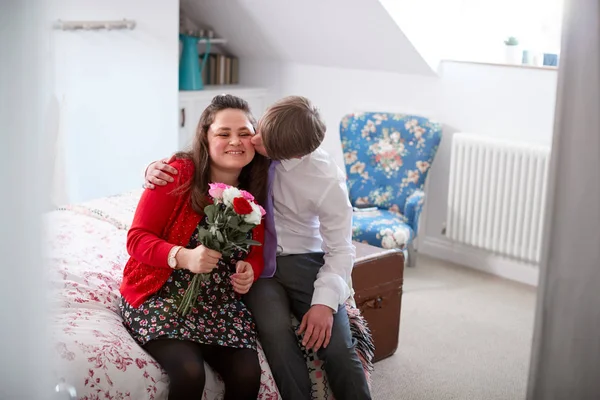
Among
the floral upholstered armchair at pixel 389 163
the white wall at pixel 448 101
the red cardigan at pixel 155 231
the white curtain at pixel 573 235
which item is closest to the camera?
the white curtain at pixel 573 235

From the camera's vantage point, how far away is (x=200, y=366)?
5.78 ft

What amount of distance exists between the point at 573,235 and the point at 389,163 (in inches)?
114

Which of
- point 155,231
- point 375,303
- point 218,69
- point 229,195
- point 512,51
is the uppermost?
point 512,51

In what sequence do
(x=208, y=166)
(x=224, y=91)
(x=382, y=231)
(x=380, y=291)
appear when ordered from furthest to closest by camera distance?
(x=224, y=91) < (x=382, y=231) < (x=380, y=291) < (x=208, y=166)

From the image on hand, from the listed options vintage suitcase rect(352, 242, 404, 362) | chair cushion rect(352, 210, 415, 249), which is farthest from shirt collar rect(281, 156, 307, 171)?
chair cushion rect(352, 210, 415, 249)

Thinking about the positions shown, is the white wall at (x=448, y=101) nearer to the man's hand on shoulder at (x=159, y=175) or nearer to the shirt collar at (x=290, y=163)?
the shirt collar at (x=290, y=163)

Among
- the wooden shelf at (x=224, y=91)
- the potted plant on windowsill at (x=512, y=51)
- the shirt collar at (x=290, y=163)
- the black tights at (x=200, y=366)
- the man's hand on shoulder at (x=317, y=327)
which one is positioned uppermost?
the potted plant on windowsill at (x=512, y=51)

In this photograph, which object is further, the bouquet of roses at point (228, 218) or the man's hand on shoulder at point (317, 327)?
the man's hand on shoulder at point (317, 327)

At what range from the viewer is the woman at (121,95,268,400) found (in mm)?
1803

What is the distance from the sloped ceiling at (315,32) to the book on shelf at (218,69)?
0.11 meters

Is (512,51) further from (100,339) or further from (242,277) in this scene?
(100,339)

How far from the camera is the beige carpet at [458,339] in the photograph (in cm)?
268

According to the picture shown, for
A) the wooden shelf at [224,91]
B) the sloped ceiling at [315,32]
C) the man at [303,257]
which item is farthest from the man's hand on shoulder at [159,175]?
the wooden shelf at [224,91]

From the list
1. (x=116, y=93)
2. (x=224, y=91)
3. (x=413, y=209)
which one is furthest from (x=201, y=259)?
(x=224, y=91)
